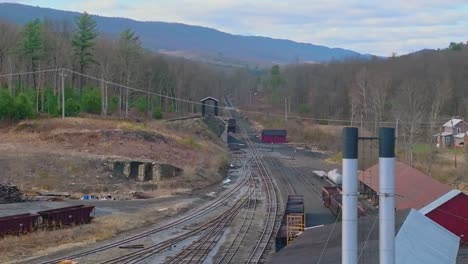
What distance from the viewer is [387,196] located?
15.3m

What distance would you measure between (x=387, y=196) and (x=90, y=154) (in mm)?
38796

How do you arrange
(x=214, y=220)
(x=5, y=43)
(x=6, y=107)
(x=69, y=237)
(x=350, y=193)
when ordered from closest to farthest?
(x=350, y=193), (x=69, y=237), (x=214, y=220), (x=6, y=107), (x=5, y=43)

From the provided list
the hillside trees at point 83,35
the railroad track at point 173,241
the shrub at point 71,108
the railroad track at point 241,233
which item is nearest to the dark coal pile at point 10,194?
the railroad track at point 173,241

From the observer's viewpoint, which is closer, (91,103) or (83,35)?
(91,103)

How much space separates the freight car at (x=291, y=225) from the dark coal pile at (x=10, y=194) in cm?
1649

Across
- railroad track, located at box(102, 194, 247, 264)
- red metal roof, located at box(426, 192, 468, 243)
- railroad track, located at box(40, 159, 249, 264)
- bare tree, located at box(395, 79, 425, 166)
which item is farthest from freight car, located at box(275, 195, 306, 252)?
bare tree, located at box(395, 79, 425, 166)

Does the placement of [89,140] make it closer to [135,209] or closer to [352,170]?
[135,209]

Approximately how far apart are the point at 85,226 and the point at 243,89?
145 metres

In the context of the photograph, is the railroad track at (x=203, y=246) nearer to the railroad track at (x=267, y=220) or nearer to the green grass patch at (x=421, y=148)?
the railroad track at (x=267, y=220)

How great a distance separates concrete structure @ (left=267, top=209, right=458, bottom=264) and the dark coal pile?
21.1 meters

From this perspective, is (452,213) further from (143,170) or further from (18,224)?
(143,170)

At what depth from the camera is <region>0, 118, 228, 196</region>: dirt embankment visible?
46.3m

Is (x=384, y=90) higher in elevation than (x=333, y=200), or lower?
higher

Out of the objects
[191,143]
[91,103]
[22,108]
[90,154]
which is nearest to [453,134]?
[191,143]
